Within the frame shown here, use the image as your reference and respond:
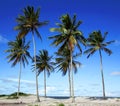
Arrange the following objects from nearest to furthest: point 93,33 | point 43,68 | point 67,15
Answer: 1. point 67,15
2. point 93,33
3. point 43,68

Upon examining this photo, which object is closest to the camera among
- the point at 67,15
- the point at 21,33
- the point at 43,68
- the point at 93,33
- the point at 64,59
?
the point at 67,15

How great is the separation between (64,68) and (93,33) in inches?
541

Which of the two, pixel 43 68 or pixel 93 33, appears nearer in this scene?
pixel 93 33

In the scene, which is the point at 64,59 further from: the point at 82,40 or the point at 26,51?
the point at 82,40

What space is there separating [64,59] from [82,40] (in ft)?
59.4

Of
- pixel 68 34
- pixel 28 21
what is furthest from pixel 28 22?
pixel 68 34

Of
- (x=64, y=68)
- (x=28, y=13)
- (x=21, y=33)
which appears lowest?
(x=64, y=68)

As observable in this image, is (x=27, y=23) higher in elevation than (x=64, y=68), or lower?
higher

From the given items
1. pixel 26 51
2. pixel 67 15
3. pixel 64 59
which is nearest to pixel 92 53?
pixel 64 59

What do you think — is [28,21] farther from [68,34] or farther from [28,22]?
[68,34]

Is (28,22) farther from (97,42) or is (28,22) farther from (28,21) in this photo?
(97,42)

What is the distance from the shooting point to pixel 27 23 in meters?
46.6

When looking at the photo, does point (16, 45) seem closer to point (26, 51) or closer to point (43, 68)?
point (26, 51)

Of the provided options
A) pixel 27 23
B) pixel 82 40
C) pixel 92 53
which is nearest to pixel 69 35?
pixel 82 40
